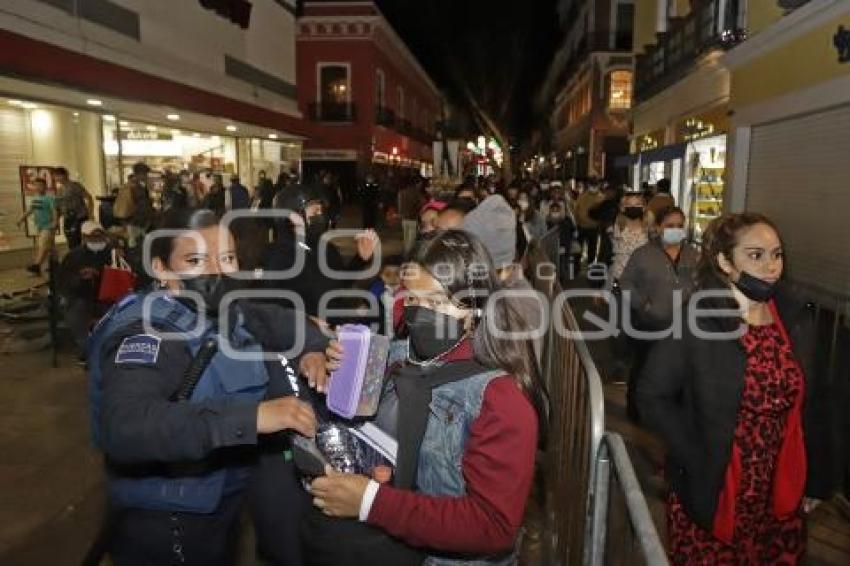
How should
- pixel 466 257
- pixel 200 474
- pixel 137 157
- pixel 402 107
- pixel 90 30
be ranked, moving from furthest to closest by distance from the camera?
1. pixel 402 107
2. pixel 137 157
3. pixel 90 30
4. pixel 200 474
5. pixel 466 257

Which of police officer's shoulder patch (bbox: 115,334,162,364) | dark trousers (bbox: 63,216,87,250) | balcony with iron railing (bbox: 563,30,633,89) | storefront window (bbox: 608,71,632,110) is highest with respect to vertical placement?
balcony with iron railing (bbox: 563,30,633,89)

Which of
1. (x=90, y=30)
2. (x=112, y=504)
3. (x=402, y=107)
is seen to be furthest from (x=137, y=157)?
(x=402, y=107)

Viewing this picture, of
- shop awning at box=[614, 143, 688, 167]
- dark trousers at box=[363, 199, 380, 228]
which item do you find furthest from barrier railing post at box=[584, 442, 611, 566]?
dark trousers at box=[363, 199, 380, 228]

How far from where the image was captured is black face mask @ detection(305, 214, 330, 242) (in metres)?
5.08

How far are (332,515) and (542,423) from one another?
64 cm

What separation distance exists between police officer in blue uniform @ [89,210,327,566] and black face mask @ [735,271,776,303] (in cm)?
171

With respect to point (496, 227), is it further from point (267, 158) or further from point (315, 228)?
→ point (267, 158)

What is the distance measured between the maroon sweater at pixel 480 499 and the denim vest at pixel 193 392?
29.5 inches

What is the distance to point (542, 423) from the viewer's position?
6.80 ft

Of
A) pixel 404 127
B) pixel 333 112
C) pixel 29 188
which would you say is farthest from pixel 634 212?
pixel 404 127

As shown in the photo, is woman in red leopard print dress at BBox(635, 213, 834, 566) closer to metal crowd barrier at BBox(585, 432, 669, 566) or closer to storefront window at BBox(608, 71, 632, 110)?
metal crowd barrier at BBox(585, 432, 669, 566)

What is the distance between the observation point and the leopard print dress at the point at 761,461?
2.80 meters

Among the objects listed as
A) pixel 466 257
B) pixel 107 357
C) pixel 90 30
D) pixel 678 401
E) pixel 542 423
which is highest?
pixel 90 30

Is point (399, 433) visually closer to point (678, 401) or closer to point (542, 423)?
point (542, 423)
